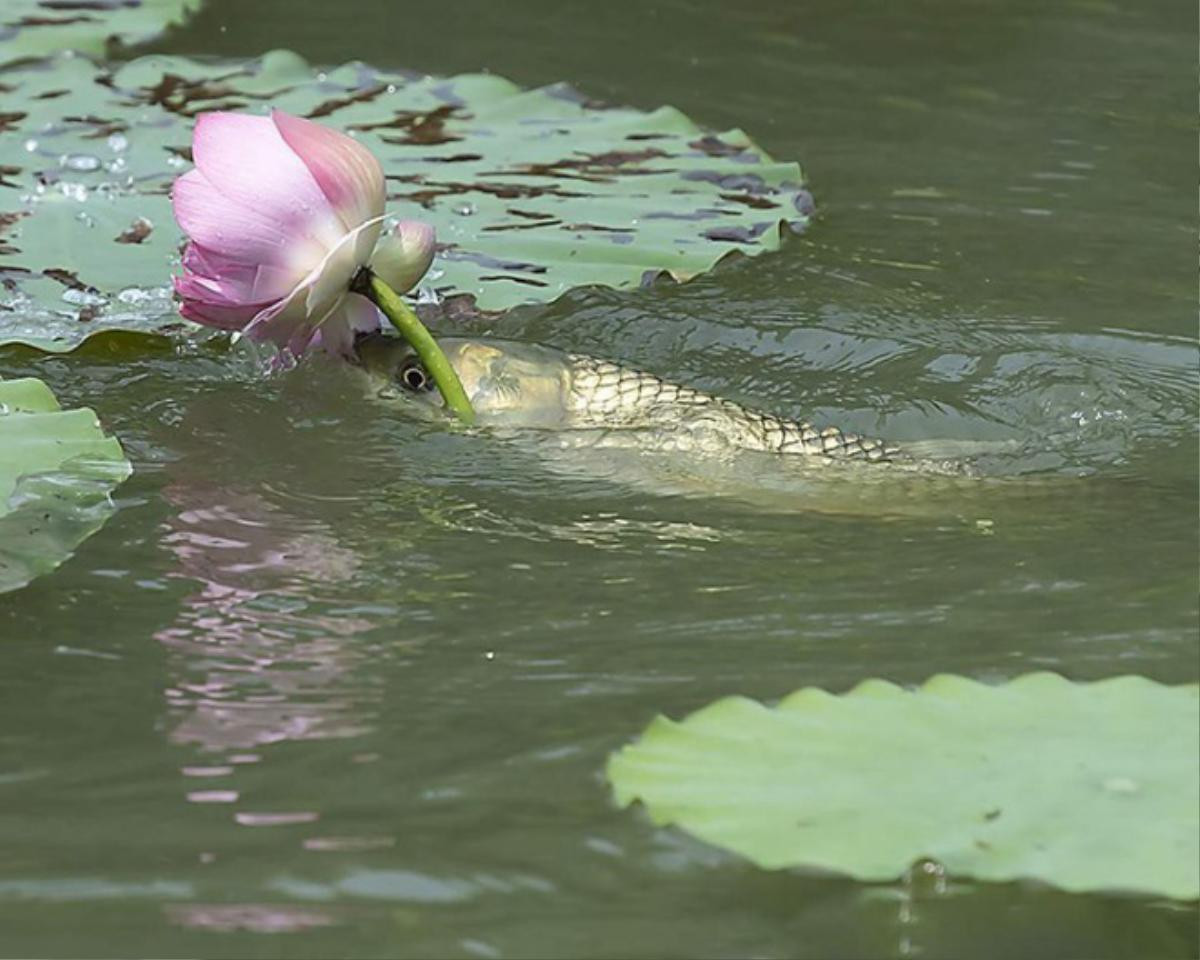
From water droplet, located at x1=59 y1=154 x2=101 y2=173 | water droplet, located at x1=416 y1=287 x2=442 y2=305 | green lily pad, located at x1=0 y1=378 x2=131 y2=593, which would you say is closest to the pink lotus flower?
green lily pad, located at x1=0 y1=378 x2=131 y2=593

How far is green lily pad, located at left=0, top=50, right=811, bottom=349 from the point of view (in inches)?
137

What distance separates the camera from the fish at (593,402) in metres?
3.23

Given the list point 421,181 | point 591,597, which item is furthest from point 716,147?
point 591,597

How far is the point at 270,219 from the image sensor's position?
266 centimetres

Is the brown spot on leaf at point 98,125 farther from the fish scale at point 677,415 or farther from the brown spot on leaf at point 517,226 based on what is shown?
the fish scale at point 677,415

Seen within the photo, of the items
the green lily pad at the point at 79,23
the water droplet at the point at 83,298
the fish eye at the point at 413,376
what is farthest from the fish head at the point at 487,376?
the green lily pad at the point at 79,23

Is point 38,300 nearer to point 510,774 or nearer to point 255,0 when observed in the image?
point 510,774

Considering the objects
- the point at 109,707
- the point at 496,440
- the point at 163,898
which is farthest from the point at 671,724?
the point at 496,440

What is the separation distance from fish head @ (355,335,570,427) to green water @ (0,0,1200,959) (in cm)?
6

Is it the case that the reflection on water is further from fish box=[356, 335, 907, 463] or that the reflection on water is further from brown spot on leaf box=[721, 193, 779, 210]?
brown spot on leaf box=[721, 193, 779, 210]

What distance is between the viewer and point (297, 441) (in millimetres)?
3170

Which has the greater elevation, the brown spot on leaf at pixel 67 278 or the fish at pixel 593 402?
the brown spot on leaf at pixel 67 278

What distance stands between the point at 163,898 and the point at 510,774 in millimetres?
382

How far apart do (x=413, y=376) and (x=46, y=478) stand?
2.46 feet
